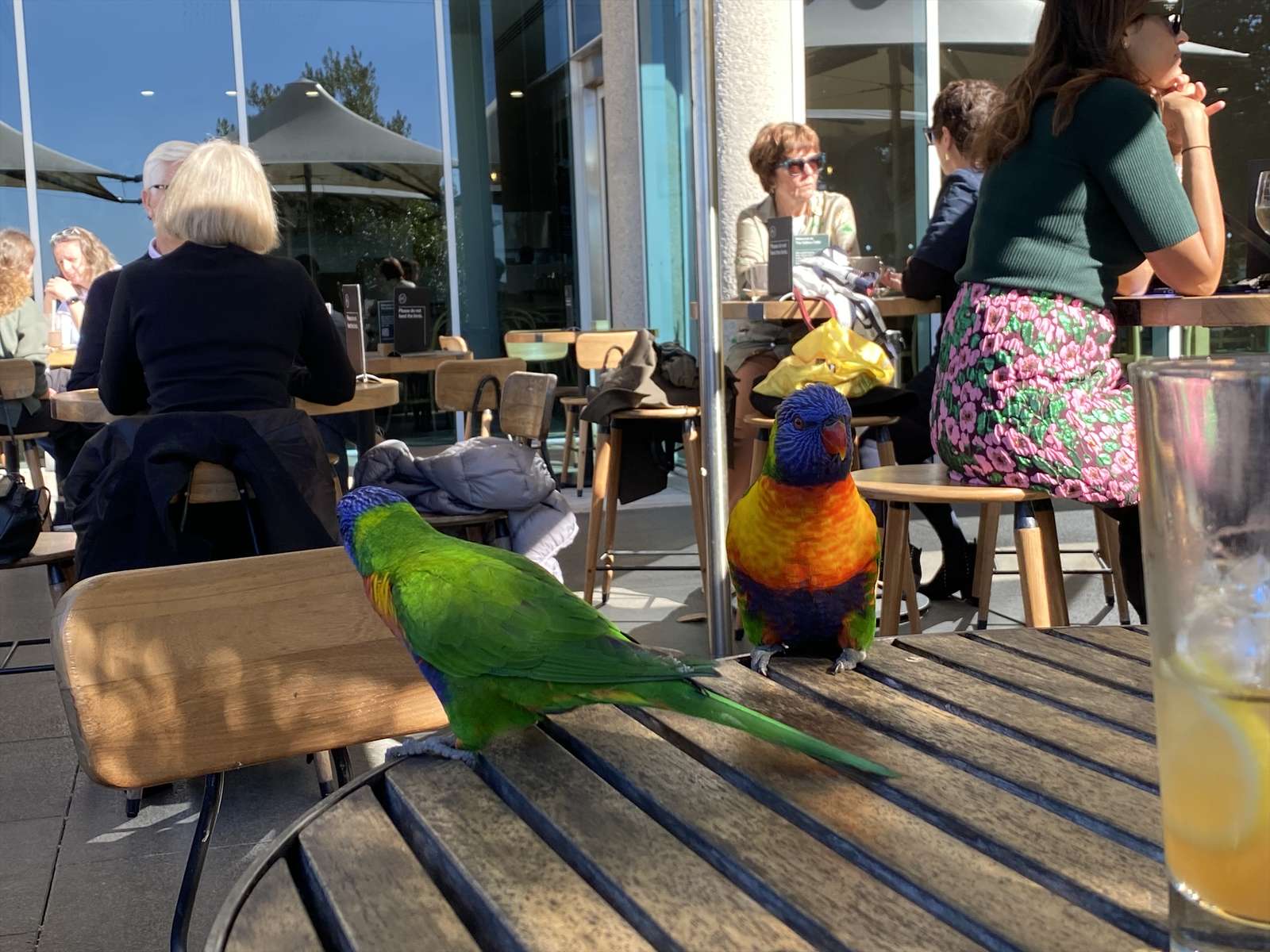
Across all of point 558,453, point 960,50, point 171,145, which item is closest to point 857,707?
point 171,145

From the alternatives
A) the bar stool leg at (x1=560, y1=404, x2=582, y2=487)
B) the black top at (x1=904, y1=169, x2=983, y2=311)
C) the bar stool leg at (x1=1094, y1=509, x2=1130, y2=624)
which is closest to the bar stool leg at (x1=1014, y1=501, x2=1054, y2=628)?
the bar stool leg at (x1=1094, y1=509, x2=1130, y2=624)

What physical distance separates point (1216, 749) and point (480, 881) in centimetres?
38

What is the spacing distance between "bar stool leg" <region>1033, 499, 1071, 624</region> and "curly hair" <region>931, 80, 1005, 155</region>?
5.66 ft

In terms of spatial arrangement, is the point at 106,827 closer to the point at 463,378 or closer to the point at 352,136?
the point at 463,378

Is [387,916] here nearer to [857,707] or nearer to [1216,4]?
[857,707]

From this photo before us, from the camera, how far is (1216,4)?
19.9 ft

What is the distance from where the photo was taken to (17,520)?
291 cm

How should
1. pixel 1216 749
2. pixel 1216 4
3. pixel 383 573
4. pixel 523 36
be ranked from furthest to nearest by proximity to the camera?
pixel 523 36 < pixel 1216 4 < pixel 383 573 < pixel 1216 749

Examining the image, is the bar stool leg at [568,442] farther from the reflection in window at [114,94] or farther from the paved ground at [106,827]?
the reflection in window at [114,94]

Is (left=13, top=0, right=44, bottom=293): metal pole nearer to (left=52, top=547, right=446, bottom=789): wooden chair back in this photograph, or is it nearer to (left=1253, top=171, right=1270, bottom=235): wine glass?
(left=1253, top=171, right=1270, bottom=235): wine glass

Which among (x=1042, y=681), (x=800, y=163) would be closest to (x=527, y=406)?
(x=800, y=163)

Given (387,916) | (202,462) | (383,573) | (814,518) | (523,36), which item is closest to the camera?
(387,916)

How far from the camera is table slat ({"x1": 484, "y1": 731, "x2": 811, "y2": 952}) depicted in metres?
0.58

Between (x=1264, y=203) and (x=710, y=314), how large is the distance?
173 cm
